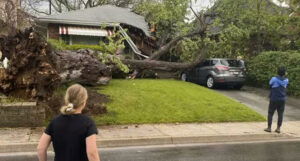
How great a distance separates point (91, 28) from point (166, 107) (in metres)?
14.3

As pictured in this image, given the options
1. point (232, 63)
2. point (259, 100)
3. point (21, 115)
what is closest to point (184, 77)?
point (232, 63)

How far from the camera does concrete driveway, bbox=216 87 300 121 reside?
49.5 feet

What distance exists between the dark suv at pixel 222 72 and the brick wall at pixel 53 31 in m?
10.4

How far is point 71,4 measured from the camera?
50.6m

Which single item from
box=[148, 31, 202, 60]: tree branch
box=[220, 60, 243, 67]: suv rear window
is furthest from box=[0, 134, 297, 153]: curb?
box=[148, 31, 202, 60]: tree branch

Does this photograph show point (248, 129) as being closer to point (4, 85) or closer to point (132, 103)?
point (132, 103)

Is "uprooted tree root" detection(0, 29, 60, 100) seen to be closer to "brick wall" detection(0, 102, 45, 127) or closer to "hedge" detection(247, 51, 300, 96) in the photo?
"brick wall" detection(0, 102, 45, 127)

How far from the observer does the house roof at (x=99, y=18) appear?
25.7 m

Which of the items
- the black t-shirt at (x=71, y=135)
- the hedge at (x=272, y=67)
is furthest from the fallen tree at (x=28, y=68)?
the hedge at (x=272, y=67)

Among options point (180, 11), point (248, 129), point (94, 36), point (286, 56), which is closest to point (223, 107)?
point (248, 129)

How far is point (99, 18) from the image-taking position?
2720cm

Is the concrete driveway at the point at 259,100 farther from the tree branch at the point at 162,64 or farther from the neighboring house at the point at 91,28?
the neighboring house at the point at 91,28

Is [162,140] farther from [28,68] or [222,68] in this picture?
[222,68]

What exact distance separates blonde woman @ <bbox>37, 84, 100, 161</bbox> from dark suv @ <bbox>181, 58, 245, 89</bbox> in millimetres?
17203
